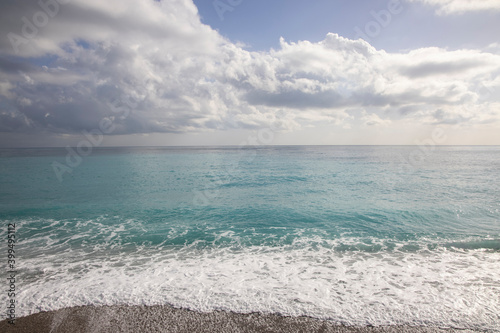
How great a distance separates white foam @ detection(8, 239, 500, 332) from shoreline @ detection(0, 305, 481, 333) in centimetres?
25

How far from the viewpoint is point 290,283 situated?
7.66 metres

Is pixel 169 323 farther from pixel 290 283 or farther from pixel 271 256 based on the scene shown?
pixel 271 256

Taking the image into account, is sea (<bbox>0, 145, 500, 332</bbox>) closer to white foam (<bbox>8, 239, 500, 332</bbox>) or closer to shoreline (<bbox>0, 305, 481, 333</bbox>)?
white foam (<bbox>8, 239, 500, 332</bbox>)

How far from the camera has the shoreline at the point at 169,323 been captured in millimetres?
5641

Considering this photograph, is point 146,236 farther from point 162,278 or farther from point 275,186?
point 275,186

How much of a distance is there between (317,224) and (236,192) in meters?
11.8

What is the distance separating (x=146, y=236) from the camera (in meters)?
12.8

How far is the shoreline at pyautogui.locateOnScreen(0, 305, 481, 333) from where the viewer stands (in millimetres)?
5641

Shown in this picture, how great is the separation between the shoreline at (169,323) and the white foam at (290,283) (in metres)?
0.25

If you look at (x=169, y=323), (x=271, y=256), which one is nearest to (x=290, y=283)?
(x=271, y=256)

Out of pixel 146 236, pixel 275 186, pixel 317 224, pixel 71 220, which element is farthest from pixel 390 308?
pixel 275 186

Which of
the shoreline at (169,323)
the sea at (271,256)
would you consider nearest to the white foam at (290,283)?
the sea at (271,256)

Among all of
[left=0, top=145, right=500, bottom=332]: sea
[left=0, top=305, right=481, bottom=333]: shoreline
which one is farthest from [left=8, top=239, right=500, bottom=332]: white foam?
[left=0, top=305, right=481, bottom=333]: shoreline

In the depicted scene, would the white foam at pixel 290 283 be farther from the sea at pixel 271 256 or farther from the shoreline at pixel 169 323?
the shoreline at pixel 169 323
